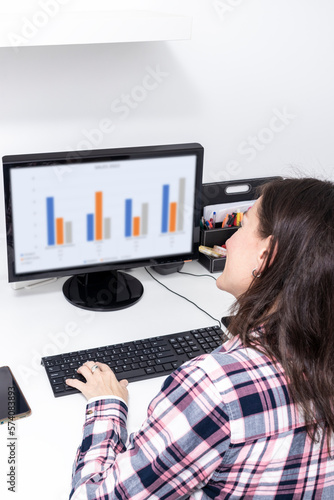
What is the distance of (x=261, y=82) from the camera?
184 cm

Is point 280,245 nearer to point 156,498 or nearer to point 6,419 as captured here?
point 156,498

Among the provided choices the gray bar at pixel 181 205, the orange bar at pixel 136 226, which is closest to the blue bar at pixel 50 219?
the orange bar at pixel 136 226

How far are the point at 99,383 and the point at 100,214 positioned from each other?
0.44 meters

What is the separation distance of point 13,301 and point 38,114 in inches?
20.5

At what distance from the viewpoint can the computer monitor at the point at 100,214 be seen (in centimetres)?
138

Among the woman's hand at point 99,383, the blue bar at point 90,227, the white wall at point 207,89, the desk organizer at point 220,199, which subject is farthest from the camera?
the desk organizer at point 220,199

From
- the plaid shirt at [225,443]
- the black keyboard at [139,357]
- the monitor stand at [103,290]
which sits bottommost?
the black keyboard at [139,357]

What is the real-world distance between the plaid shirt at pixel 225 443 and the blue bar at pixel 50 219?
2.19ft

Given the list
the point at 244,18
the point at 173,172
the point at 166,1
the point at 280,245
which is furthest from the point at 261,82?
the point at 280,245

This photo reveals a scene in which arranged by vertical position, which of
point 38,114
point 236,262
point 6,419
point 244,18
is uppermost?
point 244,18

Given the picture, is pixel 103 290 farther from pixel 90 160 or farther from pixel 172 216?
pixel 90 160

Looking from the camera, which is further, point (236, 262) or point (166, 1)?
point (166, 1)

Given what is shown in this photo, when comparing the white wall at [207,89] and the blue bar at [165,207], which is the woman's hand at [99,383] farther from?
the white wall at [207,89]

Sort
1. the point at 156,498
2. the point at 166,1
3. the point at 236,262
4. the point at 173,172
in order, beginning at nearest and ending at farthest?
1. the point at 156,498
2. the point at 236,262
3. the point at 173,172
4. the point at 166,1
